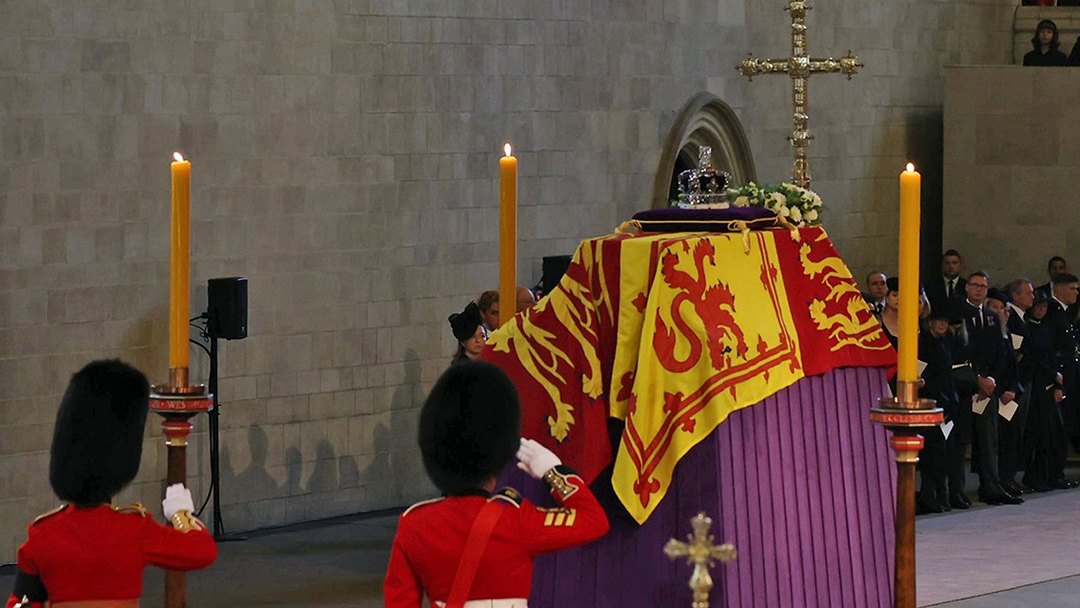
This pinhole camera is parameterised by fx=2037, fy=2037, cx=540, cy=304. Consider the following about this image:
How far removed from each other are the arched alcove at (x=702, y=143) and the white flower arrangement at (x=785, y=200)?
7531 mm

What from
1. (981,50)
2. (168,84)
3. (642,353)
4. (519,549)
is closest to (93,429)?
(519,549)

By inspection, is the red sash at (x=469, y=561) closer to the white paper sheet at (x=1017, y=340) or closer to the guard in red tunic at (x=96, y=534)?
the guard in red tunic at (x=96, y=534)

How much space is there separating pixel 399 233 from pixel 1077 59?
24.7 ft

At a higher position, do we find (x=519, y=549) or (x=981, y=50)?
(x=981, y=50)

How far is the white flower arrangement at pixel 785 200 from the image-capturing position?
6.70m

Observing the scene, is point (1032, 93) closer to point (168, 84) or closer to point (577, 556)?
point (168, 84)

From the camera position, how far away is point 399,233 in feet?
40.2

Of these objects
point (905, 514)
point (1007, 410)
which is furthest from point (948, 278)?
point (905, 514)

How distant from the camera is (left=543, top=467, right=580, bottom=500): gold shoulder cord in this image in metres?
4.48

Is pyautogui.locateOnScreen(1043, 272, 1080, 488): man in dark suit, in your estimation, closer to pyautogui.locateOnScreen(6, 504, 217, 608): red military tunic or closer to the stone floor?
the stone floor

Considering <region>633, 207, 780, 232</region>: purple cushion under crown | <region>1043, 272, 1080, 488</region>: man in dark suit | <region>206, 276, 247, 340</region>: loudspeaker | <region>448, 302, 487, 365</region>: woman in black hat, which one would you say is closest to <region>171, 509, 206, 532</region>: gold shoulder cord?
<region>633, 207, 780, 232</region>: purple cushion under crown

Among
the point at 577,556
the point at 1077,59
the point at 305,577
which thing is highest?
the point at 1077,59

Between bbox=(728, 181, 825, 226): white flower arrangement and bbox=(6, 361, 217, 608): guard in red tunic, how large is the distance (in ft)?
8.98

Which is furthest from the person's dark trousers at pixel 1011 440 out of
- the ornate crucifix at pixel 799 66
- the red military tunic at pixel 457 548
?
the red military tunic at pixel 457 548
